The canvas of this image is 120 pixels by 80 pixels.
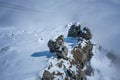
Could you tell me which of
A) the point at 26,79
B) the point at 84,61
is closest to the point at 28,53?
the point at 84,61

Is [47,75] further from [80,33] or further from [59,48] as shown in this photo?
[80,33]

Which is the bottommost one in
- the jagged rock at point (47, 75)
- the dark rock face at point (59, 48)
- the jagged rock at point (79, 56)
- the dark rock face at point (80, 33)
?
the jagged rock at point (47, 75)

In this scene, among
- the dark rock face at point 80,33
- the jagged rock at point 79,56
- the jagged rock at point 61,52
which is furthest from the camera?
the dark rock face at point 80,33

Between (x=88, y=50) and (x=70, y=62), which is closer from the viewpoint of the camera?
(x=70, y=62)

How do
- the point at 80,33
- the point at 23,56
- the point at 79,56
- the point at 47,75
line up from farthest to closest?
the point at 80,33
the point at 23,56
the point at 79,56
the point at 47,75

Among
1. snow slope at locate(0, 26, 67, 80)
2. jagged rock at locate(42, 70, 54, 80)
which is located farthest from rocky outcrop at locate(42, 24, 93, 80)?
snow slope at locate(0, 26, 67, 80)

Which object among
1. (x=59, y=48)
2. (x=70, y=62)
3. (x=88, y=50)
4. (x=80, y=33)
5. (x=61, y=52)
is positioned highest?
(x=80, y=33)

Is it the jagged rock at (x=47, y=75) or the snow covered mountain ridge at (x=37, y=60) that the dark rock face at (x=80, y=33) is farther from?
the jagged rock at (x=47, y=75)

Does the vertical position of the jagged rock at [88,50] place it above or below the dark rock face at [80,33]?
below

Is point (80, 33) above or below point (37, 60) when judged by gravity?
above

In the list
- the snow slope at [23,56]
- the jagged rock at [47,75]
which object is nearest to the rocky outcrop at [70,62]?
the jagged rock at [47,75]

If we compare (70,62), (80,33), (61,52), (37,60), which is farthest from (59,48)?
(80,33)

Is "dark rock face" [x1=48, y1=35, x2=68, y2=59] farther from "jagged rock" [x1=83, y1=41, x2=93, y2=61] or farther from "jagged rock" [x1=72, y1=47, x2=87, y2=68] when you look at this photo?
"jagged rock" [x1=83, y1=41, x2=93, y2=61]

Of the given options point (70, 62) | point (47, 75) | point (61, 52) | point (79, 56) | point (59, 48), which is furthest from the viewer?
point (79, 56)
